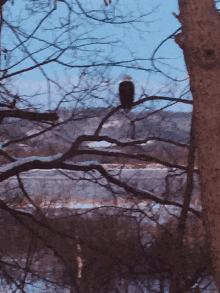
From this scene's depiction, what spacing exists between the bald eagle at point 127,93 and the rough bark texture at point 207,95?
93.5 inches

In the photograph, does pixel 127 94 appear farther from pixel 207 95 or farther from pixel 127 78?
pixel 207 95

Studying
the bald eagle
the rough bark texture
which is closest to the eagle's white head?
the bald eagle

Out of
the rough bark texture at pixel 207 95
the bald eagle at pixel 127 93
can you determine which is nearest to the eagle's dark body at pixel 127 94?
the bald eagle at pixel 127 93

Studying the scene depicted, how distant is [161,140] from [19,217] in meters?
2.10

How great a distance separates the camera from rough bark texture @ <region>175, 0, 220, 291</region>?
53.9 inches

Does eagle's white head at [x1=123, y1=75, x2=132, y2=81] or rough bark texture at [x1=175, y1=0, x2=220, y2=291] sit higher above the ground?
eagle's white head at [x1=123, y1=75, x2=132, y2=81]

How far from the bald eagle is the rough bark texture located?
93.5 inches

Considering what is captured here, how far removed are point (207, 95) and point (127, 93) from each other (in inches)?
100

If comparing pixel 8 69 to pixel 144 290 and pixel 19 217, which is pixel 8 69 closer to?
pixel 19 217

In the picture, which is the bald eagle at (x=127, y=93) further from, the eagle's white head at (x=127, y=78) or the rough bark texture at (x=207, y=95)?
the rough bark texture at (x=207, y=95)

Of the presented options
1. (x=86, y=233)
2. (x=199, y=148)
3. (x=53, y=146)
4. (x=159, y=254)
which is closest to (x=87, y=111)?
(x=53, y=146)

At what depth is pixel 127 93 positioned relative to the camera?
12.8ft

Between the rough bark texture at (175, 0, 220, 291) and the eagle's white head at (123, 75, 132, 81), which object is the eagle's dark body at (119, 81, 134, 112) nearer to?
the eagle's white head at (123, 75, 132, 81)

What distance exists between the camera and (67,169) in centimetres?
369
